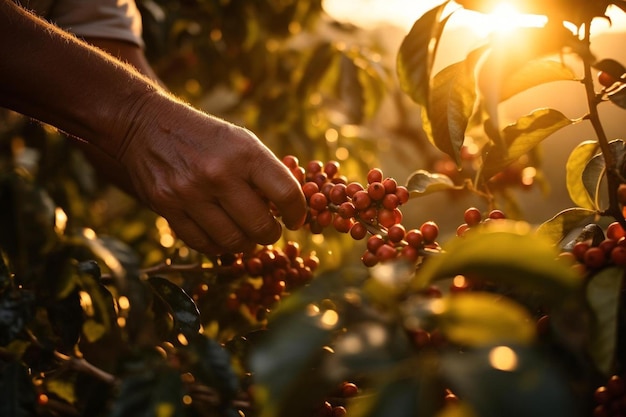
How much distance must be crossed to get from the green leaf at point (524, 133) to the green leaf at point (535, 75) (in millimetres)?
58

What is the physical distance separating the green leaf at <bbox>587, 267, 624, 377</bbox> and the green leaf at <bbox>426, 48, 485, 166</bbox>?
0.36 meters

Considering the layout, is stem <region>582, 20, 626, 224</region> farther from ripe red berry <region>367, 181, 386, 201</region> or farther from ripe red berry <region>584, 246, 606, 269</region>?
ripe red berry <region>367, 181, 386, 201</region>

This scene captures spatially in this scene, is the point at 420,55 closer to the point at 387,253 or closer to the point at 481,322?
the point at 387,253

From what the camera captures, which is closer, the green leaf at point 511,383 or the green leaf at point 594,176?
the green leaf at point 511,383

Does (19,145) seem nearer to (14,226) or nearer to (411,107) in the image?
(14,226)

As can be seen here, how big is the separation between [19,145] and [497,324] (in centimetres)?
292

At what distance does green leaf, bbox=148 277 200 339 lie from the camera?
0.89 m

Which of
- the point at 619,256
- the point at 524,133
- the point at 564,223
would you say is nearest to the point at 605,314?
the point at 619,256

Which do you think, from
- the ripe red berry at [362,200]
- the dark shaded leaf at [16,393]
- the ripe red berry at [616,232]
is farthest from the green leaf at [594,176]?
the dark shaded leaf at [16,393]

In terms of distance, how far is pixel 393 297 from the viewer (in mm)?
539

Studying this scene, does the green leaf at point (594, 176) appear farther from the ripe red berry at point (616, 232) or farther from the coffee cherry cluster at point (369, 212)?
the coffee cherry cluster at point (369, 212)

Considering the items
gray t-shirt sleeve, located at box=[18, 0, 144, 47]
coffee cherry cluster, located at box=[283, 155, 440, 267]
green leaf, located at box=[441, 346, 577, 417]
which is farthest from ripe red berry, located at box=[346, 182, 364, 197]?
gray t-shirt sleeve, located at box=[18, 0, 144, 47]

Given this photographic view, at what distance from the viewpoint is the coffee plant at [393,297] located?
0.48 m

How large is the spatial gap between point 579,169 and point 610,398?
44 cm
